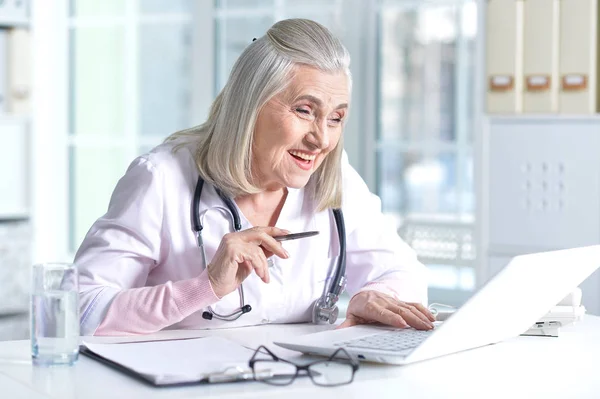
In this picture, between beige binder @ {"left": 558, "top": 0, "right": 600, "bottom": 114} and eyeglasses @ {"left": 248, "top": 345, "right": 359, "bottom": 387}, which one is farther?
beige binder @ {"left": 558, "top": 0, "right": 600, "bottom": 114}

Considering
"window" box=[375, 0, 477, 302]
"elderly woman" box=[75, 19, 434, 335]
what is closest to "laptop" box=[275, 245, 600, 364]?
"elderly woman" box=[75, 19, 434, 335]

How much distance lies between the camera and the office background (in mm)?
3008

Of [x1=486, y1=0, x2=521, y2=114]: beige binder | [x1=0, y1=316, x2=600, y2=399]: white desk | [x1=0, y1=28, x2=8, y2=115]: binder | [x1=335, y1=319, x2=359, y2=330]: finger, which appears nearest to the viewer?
[x1=0, y1=316, x2=600, y2=399]: white desk

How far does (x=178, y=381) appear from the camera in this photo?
1.26m

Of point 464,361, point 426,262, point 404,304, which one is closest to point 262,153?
point 404,304

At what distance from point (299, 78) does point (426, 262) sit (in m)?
1.97

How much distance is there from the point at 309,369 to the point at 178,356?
0.21 metres

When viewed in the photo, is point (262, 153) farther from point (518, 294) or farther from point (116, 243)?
point (518, 294)

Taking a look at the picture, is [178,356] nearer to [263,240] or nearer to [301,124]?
[263,240]

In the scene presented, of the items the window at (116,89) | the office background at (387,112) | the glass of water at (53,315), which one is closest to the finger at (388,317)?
the glass of water at (53,315)

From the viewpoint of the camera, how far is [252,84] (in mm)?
1963

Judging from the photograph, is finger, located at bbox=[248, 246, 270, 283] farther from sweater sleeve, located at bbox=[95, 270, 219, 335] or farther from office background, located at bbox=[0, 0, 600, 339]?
office background, located at bbox=[0, 0, 600, 339]

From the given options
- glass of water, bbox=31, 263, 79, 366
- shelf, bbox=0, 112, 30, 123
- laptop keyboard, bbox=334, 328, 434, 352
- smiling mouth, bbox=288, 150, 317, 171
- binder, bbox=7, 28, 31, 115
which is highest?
binder, bbox=7, 28, 31, 115

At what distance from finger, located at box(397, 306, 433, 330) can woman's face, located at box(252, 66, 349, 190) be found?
40 centimetres
